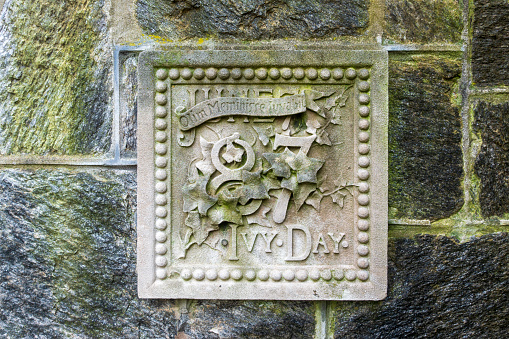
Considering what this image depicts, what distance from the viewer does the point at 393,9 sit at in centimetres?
102

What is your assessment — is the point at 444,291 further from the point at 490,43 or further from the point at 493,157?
the point at 490,43

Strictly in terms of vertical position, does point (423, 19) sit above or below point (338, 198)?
above

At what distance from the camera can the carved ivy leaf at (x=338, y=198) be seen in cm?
102

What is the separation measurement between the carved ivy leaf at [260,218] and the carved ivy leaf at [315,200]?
0.11m

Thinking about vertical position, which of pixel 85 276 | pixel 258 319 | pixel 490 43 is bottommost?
pixel 258 319

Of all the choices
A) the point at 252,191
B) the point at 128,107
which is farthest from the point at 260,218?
the point at 128,107

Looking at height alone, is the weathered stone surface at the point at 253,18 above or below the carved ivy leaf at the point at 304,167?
above

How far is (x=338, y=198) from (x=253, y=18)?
1.79ft

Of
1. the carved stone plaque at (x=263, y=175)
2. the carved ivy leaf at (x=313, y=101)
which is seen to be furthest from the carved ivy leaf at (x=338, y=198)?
the carved ivy leaf at (x=313, y=101)

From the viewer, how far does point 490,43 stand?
3.34ft

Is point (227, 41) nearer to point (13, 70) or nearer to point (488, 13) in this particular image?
point (13, 70)

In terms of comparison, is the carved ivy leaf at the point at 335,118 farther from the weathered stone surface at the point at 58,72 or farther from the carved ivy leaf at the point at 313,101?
the weathered stone surface at the point at 58,72

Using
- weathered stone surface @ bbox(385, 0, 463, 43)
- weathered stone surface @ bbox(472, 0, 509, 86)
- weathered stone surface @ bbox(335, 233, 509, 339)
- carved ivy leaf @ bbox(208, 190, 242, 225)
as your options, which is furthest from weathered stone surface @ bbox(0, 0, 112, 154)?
weathered stone surface @ bbox(472, 0, 509, 86)

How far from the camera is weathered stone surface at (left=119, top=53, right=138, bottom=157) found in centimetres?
104
